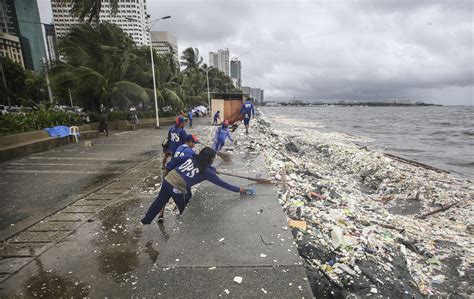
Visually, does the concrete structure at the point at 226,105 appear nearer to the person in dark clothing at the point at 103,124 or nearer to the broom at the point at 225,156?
the person in dark clothing at the point at 103,124

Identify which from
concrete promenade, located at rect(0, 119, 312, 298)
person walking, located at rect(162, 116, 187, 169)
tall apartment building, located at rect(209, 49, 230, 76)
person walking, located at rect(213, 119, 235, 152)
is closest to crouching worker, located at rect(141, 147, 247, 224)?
concrete promenade, located at rect(0, 119, 312, 298)

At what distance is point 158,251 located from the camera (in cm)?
336

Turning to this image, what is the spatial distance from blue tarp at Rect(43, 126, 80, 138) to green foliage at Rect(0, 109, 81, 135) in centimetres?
38

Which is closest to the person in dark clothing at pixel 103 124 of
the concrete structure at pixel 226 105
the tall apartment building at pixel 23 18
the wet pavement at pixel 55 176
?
the wet pavement at pixel 55 176

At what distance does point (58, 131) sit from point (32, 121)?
1.03 meters

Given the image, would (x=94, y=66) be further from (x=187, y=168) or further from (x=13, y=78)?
(x=13, y=78)

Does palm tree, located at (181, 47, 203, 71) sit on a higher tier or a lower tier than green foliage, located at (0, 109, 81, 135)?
higher

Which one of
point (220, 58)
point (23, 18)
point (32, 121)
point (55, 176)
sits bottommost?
point (55, 176)

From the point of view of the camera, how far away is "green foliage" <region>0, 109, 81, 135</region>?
9461 millimetres

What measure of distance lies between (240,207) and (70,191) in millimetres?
4296

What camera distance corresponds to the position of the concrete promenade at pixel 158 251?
2.46 metres

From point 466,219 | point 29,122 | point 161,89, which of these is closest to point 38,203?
point 29,122

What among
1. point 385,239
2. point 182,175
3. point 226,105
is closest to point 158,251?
point 182,175

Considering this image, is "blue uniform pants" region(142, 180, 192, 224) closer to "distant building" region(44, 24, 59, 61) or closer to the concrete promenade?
the concrete promenade
